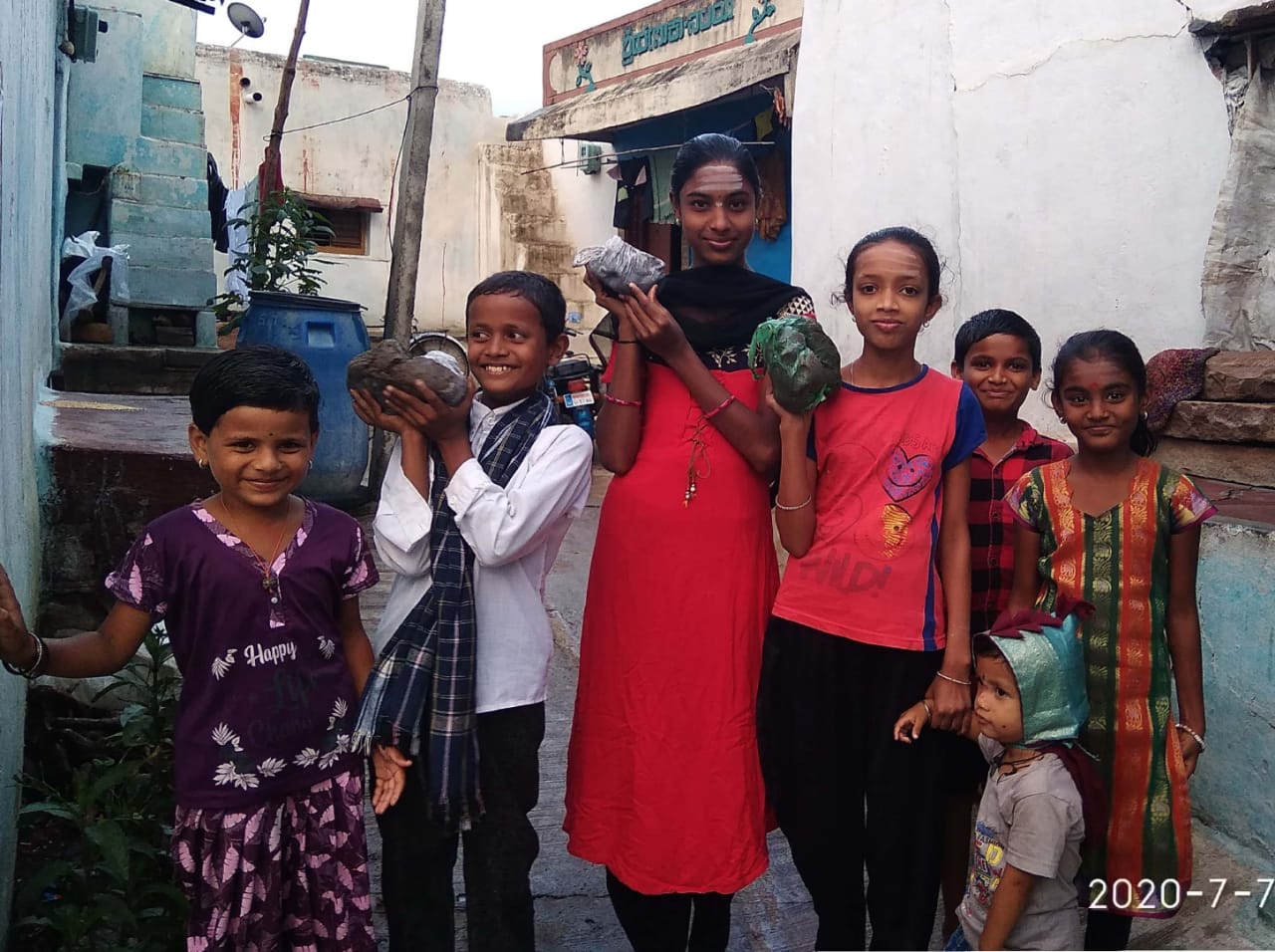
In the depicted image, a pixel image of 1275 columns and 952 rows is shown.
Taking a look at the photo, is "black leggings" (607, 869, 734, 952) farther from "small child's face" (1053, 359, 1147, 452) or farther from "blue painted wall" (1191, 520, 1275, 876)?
"blue painted wall" (1191, 520, 1275, 876)

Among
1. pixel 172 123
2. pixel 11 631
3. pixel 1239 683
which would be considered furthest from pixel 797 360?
pixel 172 123

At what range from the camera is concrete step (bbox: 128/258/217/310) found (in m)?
7.66

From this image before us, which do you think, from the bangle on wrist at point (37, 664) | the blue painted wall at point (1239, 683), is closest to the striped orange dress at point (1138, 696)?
the blue painted wall at point (1239, 683)

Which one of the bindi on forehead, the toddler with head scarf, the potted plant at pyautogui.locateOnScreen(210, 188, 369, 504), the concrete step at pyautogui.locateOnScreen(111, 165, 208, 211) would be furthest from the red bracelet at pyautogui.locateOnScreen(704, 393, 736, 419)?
the concrete step at pyautogui.locateOnScreen(111, 165, 208, 211)

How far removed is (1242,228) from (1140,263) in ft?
1.44

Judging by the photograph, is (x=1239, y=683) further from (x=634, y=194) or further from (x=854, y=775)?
(x=634, y=194)

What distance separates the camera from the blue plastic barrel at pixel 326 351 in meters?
6.07

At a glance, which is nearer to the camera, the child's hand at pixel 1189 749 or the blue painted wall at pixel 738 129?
the child's hand at pixel 1189 749

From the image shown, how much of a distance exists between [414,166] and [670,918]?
228 inches

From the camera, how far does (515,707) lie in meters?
1.88

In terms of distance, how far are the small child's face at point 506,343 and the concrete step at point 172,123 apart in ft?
24.2

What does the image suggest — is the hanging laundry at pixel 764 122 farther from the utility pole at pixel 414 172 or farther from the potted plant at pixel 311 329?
the potted plant at pixel 311 329

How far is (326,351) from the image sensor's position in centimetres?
616

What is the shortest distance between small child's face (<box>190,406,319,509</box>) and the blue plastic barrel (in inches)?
172
